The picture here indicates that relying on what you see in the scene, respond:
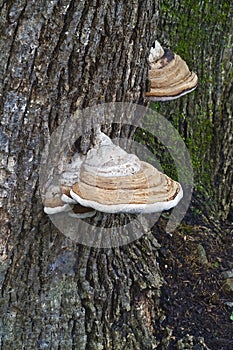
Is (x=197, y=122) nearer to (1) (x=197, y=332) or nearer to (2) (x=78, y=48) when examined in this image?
(1) (x=197, y=332)

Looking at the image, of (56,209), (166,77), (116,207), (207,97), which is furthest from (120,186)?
(207,97)

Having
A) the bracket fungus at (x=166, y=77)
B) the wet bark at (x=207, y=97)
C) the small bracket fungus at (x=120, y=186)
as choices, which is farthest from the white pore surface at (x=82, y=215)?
the wet bark at (x=207, y=97)

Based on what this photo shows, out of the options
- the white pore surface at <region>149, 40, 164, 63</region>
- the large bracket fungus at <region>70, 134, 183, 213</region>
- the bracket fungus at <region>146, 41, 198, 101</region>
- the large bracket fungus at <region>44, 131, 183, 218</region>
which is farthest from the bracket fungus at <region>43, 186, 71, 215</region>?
the white pore surface at <region>149, 40, 164, 63</region>

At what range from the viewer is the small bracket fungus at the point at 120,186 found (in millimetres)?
2678

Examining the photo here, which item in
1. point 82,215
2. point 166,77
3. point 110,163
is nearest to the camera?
point 110,163

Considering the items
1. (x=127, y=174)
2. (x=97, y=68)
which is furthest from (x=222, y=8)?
(x=127, y=174)

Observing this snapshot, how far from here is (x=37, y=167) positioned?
9.73 ft

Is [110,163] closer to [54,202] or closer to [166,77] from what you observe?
[54,202]

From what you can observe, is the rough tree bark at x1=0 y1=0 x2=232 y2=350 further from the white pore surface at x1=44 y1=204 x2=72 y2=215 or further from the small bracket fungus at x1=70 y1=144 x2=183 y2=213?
the small bracket fungus at x1=70 y1=144 x2=183 y2=213

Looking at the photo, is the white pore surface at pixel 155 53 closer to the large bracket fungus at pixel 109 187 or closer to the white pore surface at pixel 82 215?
the large bracket fungus at pixel 109 187

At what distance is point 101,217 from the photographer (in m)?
3.29

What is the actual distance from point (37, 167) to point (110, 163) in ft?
1.43

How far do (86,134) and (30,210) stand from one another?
0.56 meters

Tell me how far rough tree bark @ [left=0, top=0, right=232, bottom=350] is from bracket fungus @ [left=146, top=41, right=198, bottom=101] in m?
0.24
